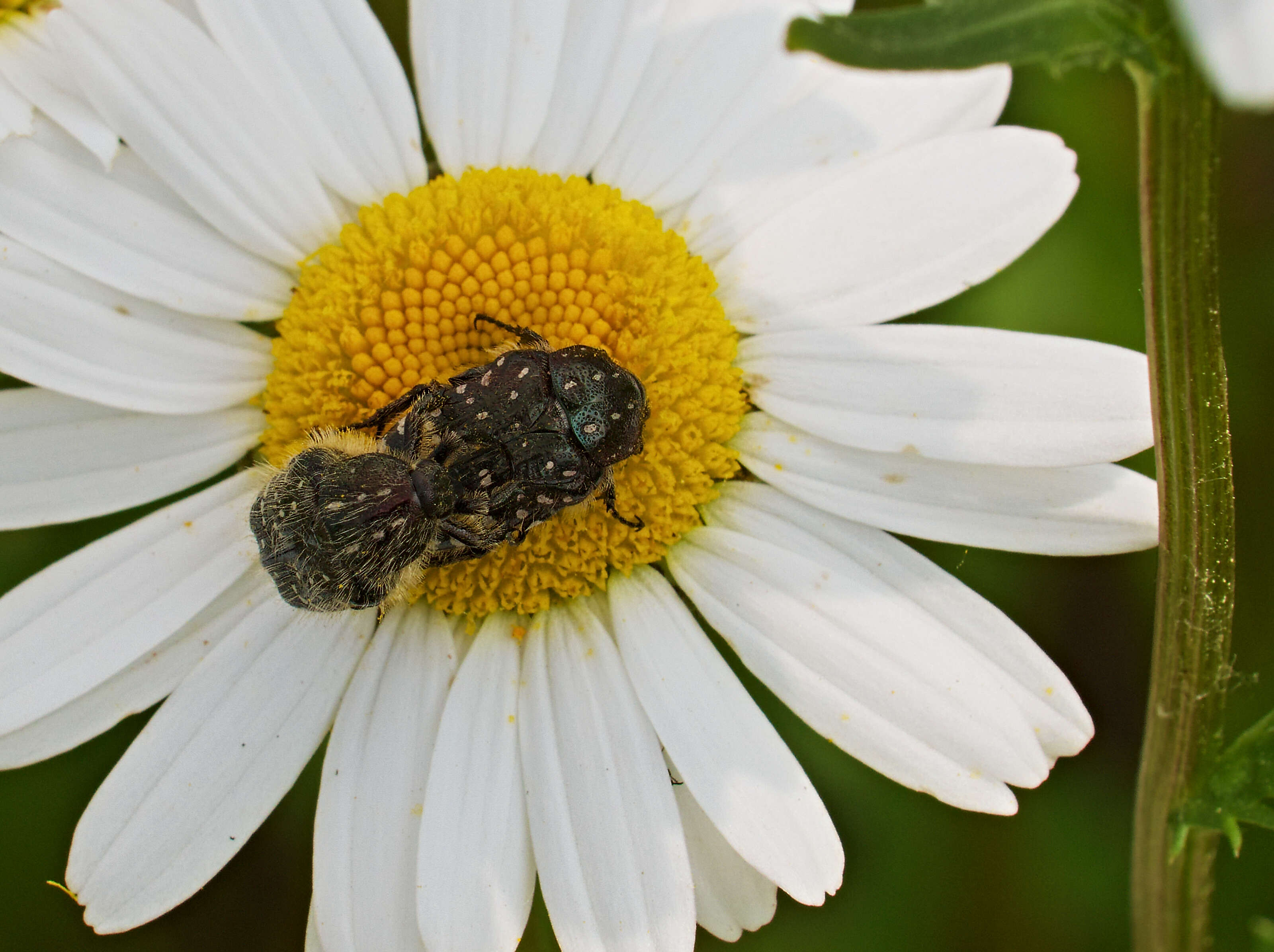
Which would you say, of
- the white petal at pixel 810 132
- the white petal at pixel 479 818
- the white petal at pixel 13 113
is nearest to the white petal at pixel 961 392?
the white petal at pixel 810 132

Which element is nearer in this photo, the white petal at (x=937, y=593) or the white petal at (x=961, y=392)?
the white petal at (x=961, y=392)

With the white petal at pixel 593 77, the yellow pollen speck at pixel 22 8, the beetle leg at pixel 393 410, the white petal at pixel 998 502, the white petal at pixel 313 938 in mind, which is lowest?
the white petal at pixel 313 938

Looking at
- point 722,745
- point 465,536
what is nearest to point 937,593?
point 722,745

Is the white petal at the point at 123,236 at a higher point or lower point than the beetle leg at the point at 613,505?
higher

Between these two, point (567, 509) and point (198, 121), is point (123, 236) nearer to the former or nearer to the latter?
point (198, 121)

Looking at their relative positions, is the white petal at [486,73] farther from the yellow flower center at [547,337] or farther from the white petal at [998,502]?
the white petal at [998,502]

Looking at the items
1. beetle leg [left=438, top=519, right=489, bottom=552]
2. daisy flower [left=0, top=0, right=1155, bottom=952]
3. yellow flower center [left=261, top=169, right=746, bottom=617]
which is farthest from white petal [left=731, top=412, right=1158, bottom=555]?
beetle leg [left=438, top=519, right=489, bottom=552]

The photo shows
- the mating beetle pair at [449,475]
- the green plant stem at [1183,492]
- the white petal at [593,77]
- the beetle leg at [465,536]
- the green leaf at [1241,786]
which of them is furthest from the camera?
the white petal at [593,77]
